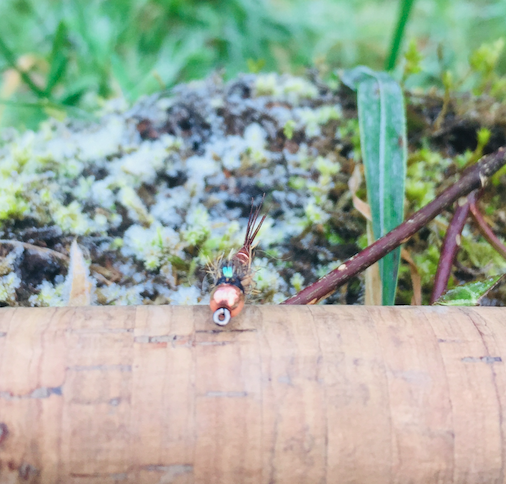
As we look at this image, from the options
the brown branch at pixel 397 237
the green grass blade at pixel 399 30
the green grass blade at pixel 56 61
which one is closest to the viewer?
the brown branch at pixel 397 237

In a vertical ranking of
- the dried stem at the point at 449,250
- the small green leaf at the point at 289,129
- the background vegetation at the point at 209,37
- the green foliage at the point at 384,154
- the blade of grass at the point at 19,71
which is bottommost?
the dried stem at the point at 449,250

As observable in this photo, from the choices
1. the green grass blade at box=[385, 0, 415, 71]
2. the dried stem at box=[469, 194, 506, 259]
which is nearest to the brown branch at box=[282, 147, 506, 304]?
the dried stem at box=[469, 194, 506, 259]

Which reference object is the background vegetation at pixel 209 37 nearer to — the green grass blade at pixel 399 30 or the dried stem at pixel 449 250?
the green grass blade at pixel 399 30

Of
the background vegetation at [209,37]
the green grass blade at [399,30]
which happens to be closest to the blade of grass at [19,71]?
the background vegetation at [209,37]

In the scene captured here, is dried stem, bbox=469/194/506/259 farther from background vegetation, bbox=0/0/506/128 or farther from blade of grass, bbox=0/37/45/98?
blade of grass, bbox=0/37/45/98

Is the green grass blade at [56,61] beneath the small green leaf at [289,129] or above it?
above

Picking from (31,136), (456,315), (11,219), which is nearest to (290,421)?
(456,315)

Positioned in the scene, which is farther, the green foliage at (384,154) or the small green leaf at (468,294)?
the green foliage at (384,154)
